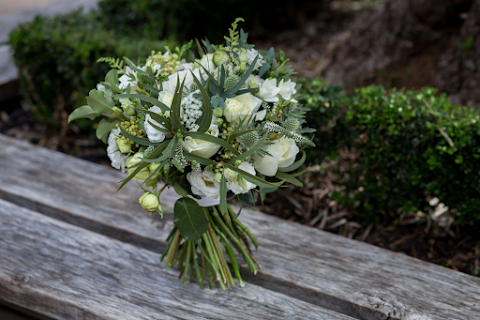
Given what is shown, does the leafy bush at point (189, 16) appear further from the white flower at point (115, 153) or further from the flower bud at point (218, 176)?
the flower bud at point (218, 176)

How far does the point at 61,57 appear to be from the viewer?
9.07 feet

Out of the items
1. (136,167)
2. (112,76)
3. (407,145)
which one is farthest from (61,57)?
(407,145)

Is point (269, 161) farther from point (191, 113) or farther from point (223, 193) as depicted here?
point (191, 113)

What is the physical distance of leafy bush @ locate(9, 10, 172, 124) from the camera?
266 centimetres

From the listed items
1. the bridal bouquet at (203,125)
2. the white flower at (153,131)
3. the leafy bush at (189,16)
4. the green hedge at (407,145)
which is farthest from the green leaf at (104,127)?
the leafy bush at (189,16)

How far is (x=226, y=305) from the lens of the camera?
1.44 m

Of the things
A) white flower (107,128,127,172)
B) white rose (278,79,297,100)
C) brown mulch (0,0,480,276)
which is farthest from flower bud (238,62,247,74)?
brown mulch (0,0,480,276)

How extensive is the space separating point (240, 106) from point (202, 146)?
16 centimetres

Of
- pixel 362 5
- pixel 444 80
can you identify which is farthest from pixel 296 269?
pixel 362 5

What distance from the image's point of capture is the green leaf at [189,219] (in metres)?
1.19

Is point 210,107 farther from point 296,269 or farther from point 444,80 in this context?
point 444,80

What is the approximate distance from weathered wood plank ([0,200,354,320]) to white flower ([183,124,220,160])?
0.66 meters

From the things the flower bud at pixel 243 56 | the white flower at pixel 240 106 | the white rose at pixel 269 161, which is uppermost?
the flower bud at pixel 243 56

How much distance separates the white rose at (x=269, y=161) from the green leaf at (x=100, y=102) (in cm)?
51
